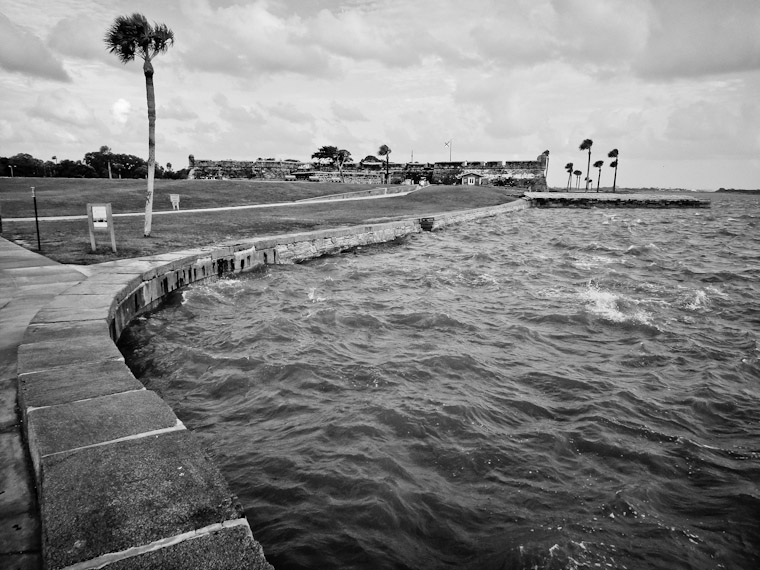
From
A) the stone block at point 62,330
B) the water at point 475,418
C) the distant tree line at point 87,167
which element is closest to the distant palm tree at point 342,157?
the distant tree line at point 87,167

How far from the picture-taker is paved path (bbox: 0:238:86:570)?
214 cm

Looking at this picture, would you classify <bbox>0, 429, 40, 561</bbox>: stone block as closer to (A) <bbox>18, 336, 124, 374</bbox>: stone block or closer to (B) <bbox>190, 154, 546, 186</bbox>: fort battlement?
(A) <bbox>18, 336, 124, 374</bbox>: stone block

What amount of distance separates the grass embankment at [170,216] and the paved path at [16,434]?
252cm

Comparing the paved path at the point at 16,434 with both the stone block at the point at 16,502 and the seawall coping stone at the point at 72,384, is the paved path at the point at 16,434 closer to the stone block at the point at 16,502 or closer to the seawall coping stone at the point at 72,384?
the stone block at the point at 16,502

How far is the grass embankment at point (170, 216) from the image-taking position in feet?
39.1

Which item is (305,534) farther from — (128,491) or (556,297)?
(556,297)

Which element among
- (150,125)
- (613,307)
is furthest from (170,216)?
(613,307)

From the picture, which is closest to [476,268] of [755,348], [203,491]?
[755,348]

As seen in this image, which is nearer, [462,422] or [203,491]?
[203,491]

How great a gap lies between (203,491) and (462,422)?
3.09m

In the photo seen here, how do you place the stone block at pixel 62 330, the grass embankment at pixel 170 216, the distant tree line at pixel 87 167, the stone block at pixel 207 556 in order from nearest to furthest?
the stone block at pixel 207 556 → the stone block at pixel 62 330 → the grass embankment at pixel 170 216 → the distant tree line at pixel 87 167

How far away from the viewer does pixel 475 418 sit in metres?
4.92

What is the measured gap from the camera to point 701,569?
3.01 meters

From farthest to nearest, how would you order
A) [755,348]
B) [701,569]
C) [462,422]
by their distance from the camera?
[755,348], [462,422], [701,569]
